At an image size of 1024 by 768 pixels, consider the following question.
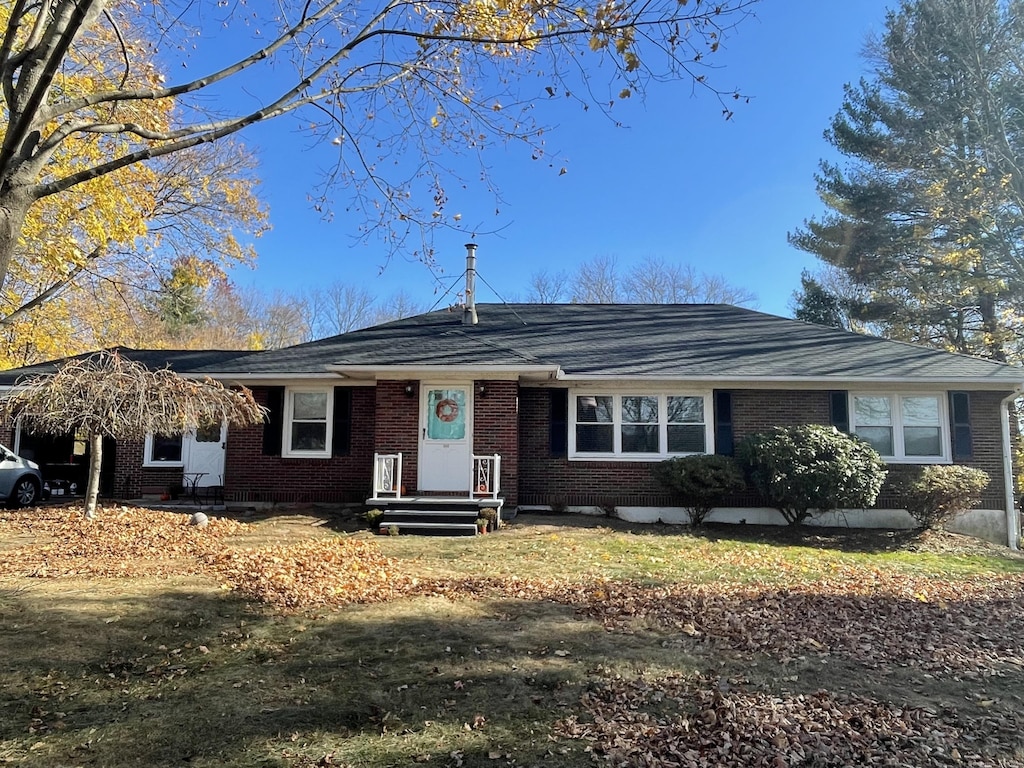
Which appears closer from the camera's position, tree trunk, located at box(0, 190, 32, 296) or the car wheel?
tree trunk, located at box(0, 190, 32, 296)

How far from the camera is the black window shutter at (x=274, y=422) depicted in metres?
13.4

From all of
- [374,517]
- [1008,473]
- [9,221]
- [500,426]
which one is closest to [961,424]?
[1008,473]

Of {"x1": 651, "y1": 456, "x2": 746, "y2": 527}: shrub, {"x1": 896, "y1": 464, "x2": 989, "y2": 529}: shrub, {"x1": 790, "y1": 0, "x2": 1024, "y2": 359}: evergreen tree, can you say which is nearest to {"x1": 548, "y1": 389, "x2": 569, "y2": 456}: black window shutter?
{"x1": 651, "y1": 456, "x2": 746, "y2": 527}: shrub

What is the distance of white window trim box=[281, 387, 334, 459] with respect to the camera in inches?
526

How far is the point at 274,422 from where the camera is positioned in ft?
44.1

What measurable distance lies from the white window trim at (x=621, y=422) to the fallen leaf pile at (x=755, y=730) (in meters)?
8.53

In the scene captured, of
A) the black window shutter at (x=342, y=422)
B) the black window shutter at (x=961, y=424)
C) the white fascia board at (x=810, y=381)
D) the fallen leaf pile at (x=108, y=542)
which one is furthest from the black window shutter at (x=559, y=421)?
the black window shutter at (x=961, y=424)

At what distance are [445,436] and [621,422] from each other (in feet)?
11.6

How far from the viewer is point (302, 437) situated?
13.5 m

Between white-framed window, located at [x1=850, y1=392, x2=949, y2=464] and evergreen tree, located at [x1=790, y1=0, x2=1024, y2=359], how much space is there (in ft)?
31.9

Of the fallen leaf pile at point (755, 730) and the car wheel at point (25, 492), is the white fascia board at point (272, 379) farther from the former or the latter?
the fallen leaf pile at point (755, 730)

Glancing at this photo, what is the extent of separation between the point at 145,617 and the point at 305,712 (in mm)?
2498

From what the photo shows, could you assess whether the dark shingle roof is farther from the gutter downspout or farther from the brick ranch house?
the gutter downspout

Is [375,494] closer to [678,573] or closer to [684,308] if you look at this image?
[678,573]
